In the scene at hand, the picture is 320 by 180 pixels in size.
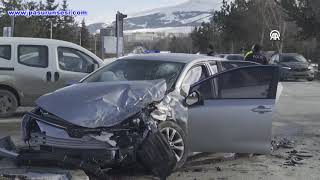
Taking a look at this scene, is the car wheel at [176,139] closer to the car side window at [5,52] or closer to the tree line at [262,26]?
the car side window at [5,52]

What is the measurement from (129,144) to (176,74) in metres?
1.82

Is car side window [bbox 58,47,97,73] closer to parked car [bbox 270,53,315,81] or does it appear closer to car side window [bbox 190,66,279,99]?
car side window [bbox 190,66,279,99]

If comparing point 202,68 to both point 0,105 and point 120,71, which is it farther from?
point 0,105

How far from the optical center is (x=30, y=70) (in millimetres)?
12617

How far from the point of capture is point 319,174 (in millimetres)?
7676

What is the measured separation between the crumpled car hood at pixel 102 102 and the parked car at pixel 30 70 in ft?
18.0

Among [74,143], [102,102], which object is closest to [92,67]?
[102,102]

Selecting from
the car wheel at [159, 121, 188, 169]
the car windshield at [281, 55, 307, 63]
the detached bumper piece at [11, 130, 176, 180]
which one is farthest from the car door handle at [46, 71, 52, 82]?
the car windshield at [281, 55, 307, 63]

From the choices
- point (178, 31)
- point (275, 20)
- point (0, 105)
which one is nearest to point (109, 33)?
point (0, 105)

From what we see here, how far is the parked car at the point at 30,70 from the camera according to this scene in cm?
1255

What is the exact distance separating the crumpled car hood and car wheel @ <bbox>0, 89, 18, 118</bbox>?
230 inches

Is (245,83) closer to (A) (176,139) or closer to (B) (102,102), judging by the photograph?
(A) (176,139)

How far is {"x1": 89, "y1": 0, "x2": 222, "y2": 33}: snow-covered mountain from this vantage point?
291 feet

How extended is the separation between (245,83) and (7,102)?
6.53 m
